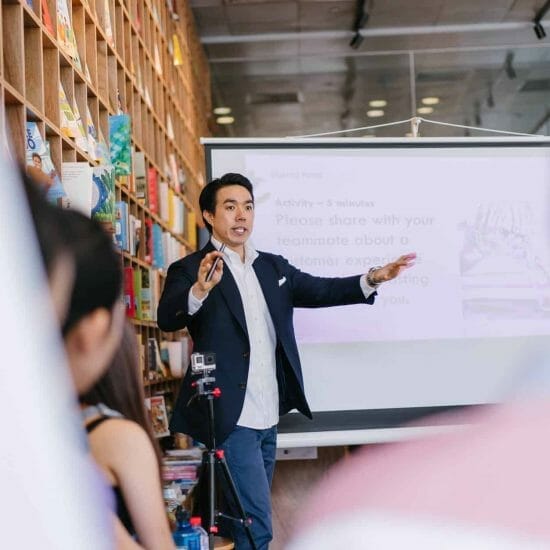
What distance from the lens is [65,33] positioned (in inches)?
112

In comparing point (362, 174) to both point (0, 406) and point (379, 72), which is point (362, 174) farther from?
point (379, 72)

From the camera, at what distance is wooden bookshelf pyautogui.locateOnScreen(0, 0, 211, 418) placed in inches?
90.7

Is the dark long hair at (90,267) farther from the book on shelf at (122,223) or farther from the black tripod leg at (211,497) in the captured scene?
the book on shelf at (122,223)

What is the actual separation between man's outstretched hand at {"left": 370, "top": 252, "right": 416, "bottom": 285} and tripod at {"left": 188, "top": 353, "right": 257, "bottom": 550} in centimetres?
62

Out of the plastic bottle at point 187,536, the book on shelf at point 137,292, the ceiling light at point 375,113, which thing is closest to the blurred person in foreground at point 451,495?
the plastic bottle at point 187,536

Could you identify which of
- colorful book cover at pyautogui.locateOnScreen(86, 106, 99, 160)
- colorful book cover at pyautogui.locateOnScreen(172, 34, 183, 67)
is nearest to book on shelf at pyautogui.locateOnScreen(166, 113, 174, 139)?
colorful book cover at pyautogui.locateOnScreen(172, 34, 183, 67)

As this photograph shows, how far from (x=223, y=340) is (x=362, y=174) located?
1188mm

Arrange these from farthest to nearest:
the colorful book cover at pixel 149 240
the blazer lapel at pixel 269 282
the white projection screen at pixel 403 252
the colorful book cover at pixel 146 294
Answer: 1. the colorful book cover at pixel 149 240
2. the colorful book cover at pixel 146 294
3. the white projection screen at pixel 403 252
4. the blazer lapel at pixel 269 282

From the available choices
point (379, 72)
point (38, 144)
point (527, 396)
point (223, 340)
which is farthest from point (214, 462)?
point (379, 72)

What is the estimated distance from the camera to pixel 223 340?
2.59 metres

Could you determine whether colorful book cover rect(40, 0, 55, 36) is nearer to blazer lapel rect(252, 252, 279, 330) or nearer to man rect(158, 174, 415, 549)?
man rect(158, 174, 415, 549)

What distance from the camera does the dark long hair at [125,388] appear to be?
20.4 inches

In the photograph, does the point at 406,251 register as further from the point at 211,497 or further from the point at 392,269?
the point at 211,497

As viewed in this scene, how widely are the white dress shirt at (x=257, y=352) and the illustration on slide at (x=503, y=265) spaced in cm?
112
